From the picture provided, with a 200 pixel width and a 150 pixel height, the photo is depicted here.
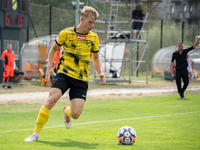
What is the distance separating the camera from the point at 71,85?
5.91 metres

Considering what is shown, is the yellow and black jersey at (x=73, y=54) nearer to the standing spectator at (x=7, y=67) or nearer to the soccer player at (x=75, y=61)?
the soccer player at (x=75, y=61)

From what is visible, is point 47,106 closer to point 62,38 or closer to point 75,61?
point 75,61

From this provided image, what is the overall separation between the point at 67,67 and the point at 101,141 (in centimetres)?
138

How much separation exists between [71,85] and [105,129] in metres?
1.72

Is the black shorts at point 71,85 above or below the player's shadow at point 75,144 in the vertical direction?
above

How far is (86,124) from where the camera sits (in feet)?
26.0

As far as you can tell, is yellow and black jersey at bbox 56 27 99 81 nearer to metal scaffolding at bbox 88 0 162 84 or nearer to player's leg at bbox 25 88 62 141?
player's leg at bbox 25 88 62 141

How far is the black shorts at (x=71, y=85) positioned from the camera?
5734 mm

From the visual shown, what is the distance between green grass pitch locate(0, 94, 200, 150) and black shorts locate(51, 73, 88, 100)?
0.81 metres

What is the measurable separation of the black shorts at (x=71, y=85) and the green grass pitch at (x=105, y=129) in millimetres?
807

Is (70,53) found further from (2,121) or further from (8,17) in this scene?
(8,17)

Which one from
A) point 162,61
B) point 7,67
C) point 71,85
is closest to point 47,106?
point 71,85

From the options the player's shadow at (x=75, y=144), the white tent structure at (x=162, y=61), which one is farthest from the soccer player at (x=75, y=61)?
the white tent structure at (x=162, y=61)

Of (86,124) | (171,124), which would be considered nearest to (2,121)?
(86,124)
